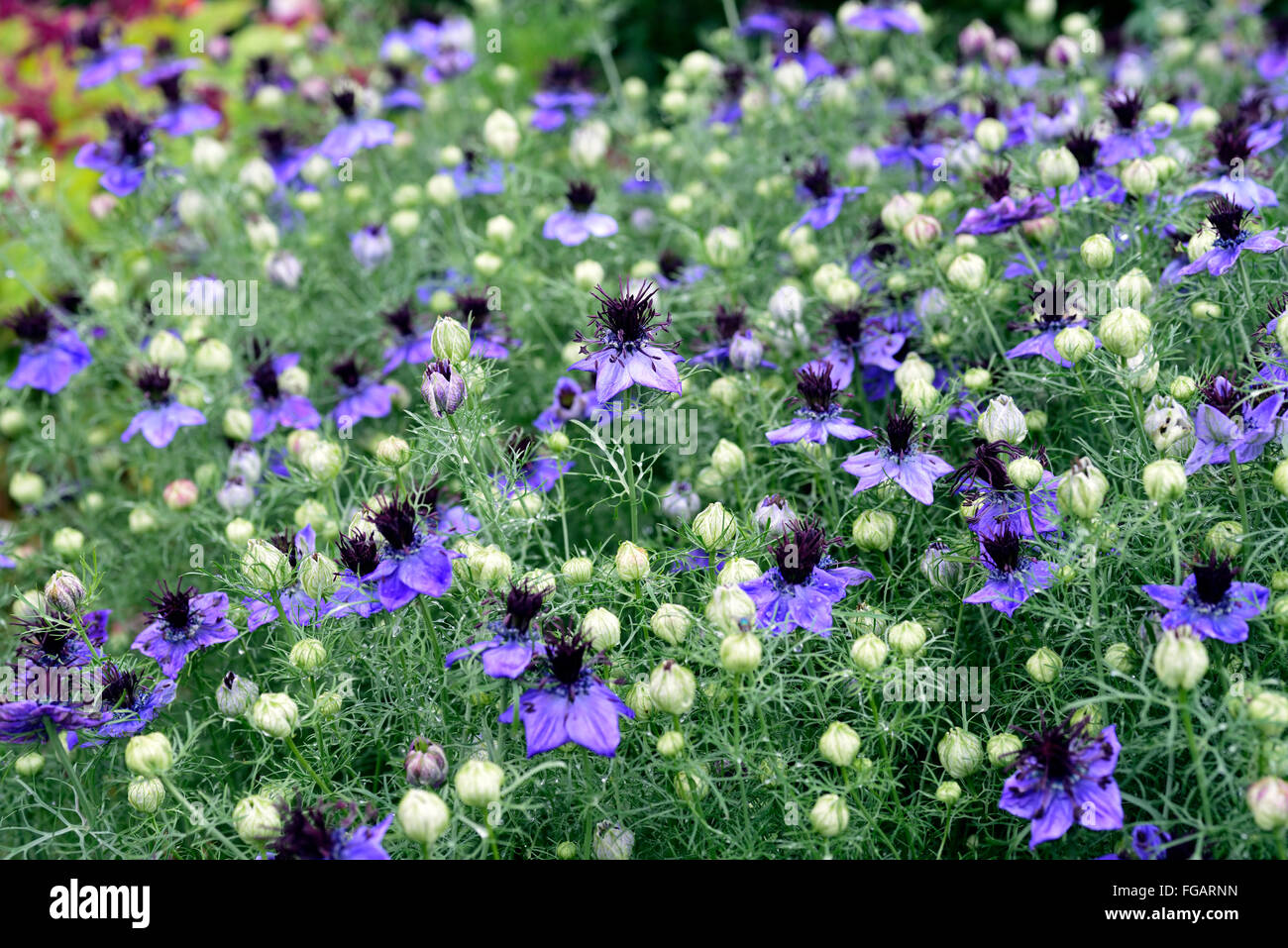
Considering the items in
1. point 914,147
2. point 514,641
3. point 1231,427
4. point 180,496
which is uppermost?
point 914,147

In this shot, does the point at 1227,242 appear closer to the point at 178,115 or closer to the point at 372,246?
the point at 372,246

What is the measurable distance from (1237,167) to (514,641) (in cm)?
194

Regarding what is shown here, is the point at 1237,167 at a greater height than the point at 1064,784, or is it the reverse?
the point at 1237,167

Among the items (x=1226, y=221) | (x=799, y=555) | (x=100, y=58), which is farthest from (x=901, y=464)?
(x=100, y=58)

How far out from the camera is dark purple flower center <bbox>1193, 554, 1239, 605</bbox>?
1726 millimetres

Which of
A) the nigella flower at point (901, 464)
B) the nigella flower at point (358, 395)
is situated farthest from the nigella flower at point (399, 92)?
the nigella flower at point (901, 464)

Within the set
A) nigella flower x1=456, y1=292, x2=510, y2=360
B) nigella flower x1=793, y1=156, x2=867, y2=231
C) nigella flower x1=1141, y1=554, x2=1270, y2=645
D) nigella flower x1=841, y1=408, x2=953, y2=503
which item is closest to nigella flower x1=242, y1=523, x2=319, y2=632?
nigella flower x1=456, y1=292, x2=510, y2=360

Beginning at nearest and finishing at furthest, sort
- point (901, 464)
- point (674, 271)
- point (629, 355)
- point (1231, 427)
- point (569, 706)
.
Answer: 1. point (569, 706)
2. point (1231, 427)
3. point (629, 355)
4. point (901, 464)
5. point (674, 271)

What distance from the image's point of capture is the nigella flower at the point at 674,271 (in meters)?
3.05

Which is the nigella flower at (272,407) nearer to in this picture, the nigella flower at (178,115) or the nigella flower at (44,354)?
the nigella flower at (44,354)

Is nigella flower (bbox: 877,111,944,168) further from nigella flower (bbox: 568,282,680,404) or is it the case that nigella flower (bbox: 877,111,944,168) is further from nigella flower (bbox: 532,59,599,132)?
nigella flower (bbox: 568,282,680,404)

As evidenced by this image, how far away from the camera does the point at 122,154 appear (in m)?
3.33
